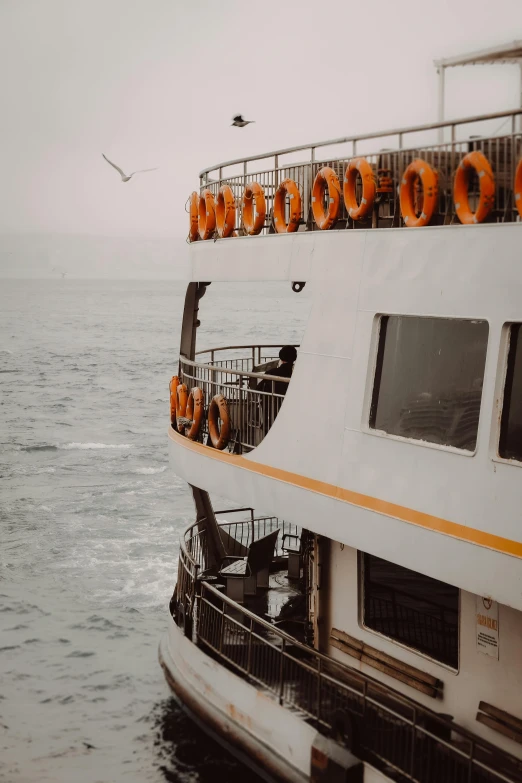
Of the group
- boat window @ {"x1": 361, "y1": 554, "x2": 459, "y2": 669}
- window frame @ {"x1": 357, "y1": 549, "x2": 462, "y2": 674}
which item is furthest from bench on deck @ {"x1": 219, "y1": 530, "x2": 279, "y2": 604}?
boat window @ {"x1": 361, "y1": 554, "x2": 459, "y2": 669}

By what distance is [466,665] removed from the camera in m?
11.4

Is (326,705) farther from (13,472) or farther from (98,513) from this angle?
(13,472)

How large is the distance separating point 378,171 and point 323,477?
12.1ft

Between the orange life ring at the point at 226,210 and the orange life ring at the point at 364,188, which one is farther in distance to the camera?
the orange life ring at the point at 226,210

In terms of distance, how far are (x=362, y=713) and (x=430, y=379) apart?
4330mm

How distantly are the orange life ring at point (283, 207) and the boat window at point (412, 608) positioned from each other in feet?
14.7

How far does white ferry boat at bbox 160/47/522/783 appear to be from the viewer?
9.73 m

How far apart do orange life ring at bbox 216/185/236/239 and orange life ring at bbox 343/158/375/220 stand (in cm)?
313

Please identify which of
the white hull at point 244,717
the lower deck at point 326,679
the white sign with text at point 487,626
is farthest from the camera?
the white hull at point 244,717

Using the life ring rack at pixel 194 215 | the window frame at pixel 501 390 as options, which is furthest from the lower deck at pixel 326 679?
the life ring rack at pixel 194 215

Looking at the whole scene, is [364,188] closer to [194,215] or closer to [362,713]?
[194,215]

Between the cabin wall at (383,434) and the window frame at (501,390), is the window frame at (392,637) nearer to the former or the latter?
the cabin wall at (383,434)

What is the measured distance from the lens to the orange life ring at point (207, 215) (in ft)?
48.9

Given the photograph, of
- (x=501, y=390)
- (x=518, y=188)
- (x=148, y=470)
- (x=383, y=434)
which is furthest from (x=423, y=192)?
(x=148, y=470)
